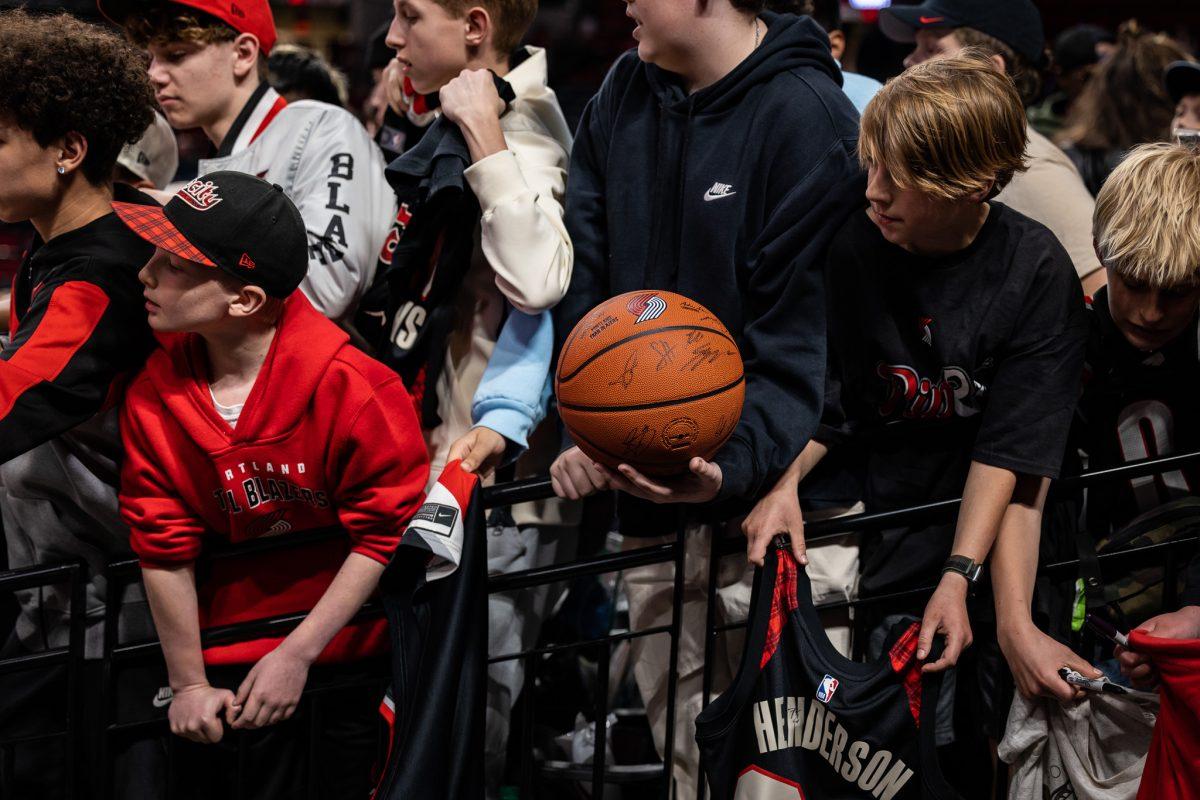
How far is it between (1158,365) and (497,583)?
154 cm

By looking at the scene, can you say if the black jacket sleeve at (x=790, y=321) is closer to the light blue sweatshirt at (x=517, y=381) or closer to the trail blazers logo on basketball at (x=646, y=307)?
the trail blazers logo on basketball at (x=646, y=307)

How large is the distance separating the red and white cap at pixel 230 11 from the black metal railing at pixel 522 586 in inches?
61.4

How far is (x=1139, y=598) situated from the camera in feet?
8.72

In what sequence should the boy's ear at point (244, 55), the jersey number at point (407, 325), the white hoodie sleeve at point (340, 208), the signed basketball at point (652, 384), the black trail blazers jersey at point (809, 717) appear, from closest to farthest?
the signed basketball at point (652, 384)
the black trail blazers jersey at point (809, 717)
the jersey number at point (407, 325)
the white hoodie sleeve at point (340, 208)
the boy's ear at point (244, 55)

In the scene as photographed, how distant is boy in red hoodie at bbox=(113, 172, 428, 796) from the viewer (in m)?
2.53

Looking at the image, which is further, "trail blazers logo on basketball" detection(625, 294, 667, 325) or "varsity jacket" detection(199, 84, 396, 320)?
"varsity jacket" detection(199, 84, 396, 320)

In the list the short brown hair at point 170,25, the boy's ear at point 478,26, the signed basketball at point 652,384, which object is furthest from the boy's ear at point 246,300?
the short brown hair at point 170,25

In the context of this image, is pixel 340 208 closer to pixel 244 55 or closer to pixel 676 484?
pixel 244 55

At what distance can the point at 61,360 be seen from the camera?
2504mm

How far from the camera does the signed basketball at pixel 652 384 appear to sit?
7.47 ft

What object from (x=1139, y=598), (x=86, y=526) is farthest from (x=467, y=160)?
(x=1139, y=598)

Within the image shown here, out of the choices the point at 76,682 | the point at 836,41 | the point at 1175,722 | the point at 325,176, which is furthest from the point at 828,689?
the point at 836,41

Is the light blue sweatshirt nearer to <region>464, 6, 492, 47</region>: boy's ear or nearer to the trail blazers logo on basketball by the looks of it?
the trail blazers logo on basketball

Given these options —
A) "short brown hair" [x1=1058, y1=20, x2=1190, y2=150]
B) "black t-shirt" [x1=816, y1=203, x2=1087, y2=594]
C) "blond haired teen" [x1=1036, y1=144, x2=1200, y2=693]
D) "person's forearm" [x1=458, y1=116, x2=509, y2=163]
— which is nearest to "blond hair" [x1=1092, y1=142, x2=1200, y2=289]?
"blond haired teen" [x1=1036, y1=144, x2=1200, y2=693]
